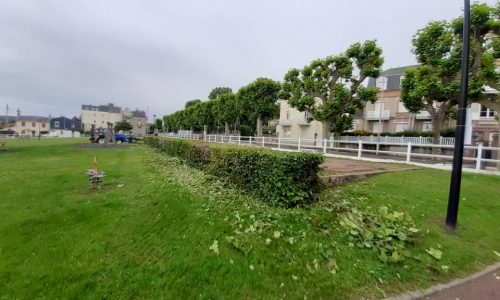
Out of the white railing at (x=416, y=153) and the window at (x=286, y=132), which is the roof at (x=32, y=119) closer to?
the window at (x=286, y=132)

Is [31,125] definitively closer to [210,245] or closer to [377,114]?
[377,114]

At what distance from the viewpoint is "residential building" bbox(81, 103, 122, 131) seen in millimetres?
98000

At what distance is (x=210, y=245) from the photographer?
377 centimetres

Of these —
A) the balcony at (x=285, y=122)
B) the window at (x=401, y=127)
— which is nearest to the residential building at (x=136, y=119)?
the balcony at (x=285, y=122)

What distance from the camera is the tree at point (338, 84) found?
17.6m

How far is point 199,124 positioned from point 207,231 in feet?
139

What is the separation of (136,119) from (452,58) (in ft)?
362

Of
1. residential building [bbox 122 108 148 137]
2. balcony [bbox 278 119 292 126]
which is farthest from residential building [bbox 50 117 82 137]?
balcony [bbox 278 119 292 126]

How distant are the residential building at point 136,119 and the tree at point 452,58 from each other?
10225 cm

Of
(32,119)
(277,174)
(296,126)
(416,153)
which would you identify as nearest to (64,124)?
(32,119)

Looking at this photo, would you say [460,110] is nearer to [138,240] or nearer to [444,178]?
[444,178]

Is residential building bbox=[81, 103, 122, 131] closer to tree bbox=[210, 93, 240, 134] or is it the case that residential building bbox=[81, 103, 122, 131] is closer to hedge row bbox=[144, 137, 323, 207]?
tree bbox=[210, 93, 240, 134]

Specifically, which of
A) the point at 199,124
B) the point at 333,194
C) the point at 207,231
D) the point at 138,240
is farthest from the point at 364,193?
the point at 199,124

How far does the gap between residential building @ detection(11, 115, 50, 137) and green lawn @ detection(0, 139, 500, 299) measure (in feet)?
338
